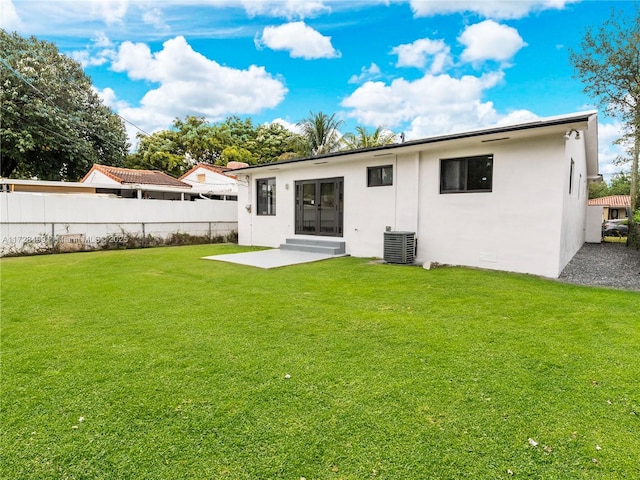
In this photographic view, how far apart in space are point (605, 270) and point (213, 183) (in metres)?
20.1

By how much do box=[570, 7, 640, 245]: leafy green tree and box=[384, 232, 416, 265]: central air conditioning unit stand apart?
785 centimetres

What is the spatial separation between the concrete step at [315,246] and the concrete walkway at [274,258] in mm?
236

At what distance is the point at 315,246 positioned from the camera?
11227 millimetres

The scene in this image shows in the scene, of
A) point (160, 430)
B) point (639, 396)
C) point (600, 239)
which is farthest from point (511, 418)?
point (600, 239)

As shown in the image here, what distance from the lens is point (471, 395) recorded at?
2643mm

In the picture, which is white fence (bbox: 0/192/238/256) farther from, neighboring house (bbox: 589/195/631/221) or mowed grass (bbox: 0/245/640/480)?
neighboring house (bbox: 589/195/631/221)

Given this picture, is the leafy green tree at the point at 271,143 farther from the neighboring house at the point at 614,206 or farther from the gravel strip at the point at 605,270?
the neighboring house at the point at 614,206

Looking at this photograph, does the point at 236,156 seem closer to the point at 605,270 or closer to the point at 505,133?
the point at 505,133

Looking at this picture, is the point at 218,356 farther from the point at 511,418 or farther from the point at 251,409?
the point at 511,418

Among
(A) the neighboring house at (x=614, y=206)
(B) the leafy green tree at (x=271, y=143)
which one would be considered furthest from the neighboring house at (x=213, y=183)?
(A) the neighboring house at (x=614, y=206)

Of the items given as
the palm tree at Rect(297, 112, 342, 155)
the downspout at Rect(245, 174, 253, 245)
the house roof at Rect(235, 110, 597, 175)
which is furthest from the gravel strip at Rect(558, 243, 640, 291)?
the palm tree at Rect(297, 112, 342, 155)

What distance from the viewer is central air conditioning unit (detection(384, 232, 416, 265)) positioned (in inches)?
344

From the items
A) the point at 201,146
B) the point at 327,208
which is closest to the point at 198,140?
the point at 201,146

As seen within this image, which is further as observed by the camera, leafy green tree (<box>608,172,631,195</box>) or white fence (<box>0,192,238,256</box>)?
leafy green tree (<box>608,172,631,195</box>)
